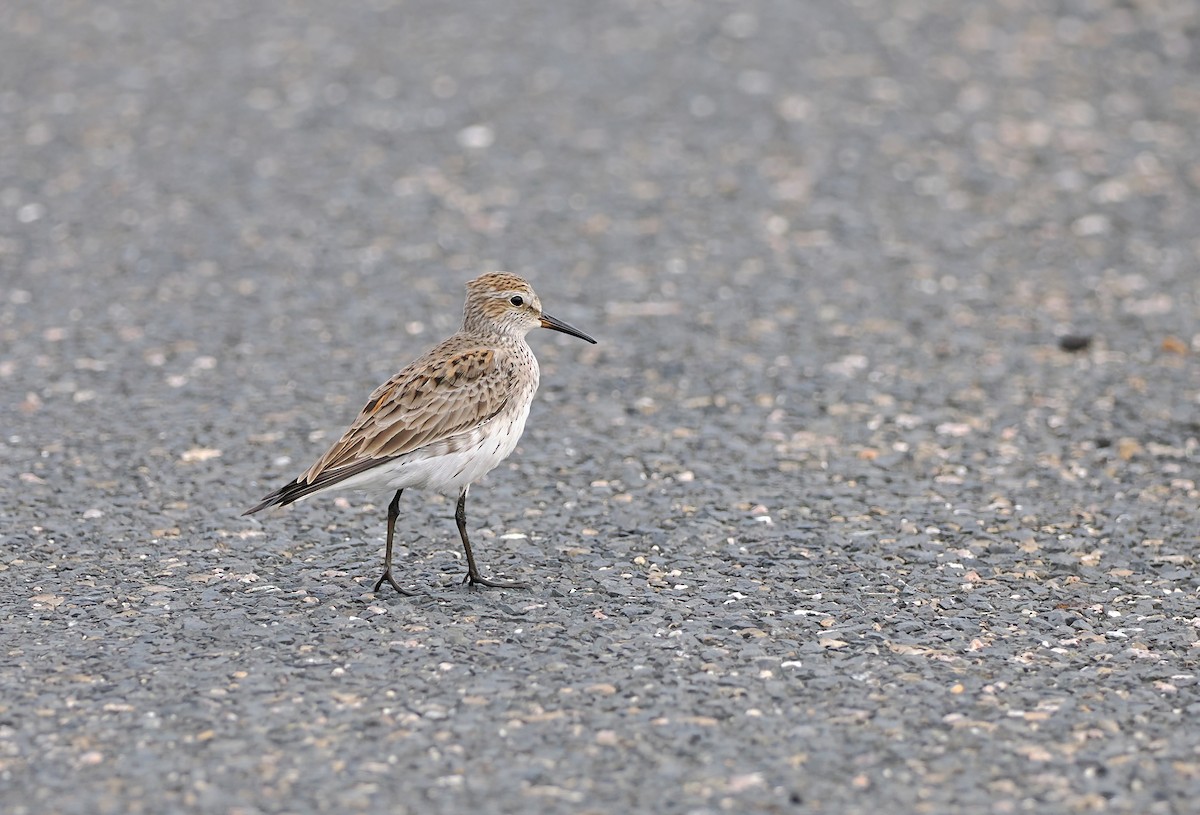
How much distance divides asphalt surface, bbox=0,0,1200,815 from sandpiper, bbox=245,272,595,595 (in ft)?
1.84

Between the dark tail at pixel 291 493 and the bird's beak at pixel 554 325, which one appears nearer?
the dark tail at pixel 291 493

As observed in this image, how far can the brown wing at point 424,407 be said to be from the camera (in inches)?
281

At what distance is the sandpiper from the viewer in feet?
23.3

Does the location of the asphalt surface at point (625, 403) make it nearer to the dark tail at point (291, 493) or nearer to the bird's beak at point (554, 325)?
the dark tail at point (291, 493)

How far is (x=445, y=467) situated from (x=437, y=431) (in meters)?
0.18

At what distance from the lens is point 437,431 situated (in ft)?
23.7

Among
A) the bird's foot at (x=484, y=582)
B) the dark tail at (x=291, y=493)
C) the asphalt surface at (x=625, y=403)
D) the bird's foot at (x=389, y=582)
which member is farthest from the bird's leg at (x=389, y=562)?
the dark tail at (x=291, y=493)

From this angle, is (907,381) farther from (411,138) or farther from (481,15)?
(481,15)

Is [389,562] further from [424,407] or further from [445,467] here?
[424,407]

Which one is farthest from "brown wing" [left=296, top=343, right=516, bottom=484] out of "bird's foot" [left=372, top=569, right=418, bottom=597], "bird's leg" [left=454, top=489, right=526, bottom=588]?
"bird's foot" [left=372, top=569, right=418, bottom=597]

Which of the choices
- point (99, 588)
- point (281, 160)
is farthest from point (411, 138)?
point (99, 588)

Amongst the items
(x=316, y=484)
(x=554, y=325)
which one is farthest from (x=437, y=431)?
(x=554, y=325)

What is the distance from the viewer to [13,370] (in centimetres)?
1031

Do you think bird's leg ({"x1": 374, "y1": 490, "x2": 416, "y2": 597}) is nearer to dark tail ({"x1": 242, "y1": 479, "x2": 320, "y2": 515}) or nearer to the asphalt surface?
the asphalt surface
